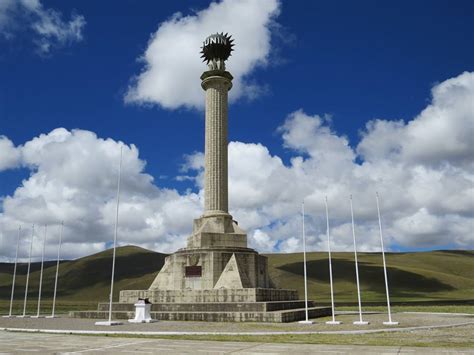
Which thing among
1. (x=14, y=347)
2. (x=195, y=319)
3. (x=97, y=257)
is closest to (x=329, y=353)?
(x=14, y=347)

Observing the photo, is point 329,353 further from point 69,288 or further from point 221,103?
point 69,288

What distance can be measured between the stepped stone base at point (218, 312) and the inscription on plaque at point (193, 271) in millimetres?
3989

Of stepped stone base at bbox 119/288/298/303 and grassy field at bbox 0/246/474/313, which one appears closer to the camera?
stepped stone base at bbox 119/288/298/303

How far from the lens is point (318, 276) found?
135750 mm

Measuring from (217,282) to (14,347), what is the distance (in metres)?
21.6

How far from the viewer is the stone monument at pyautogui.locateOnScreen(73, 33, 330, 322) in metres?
31.7

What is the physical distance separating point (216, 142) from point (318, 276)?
104 metres

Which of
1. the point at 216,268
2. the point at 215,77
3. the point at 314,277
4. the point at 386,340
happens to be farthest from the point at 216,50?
the point at 314,277

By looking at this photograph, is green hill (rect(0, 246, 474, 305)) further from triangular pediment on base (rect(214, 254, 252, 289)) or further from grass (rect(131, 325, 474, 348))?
grass (rect(131, 325, 474, 348))

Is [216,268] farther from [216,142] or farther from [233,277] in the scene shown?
[216,142]

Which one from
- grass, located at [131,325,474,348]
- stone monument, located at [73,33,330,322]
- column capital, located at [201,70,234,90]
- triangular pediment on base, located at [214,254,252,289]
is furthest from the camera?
column capital, located at [201,70,234,90]

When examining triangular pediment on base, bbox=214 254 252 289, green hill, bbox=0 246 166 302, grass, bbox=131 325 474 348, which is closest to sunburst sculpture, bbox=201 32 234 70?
triangular pediment on base, bbox=214 254 252 289

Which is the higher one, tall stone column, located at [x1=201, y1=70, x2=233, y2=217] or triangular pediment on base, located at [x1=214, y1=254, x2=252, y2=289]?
tall stone column, located at [x1=201, y1=70, x2=233, y2=217]

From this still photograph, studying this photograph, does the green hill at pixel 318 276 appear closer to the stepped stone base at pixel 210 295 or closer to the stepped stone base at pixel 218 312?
the stepped stone base at pixel 210 295
